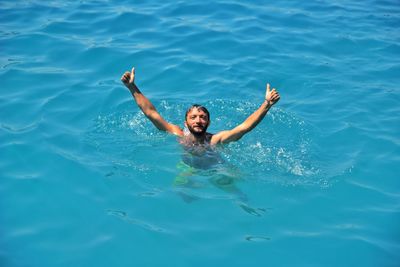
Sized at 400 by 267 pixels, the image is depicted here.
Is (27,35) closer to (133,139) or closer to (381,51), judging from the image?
(133,139)

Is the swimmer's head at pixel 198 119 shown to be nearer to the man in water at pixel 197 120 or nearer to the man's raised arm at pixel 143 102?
the man in water at pixel 197 120

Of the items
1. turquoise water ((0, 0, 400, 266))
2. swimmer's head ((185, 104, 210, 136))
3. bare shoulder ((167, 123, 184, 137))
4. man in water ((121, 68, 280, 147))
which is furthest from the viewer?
bare shoulder ((167, 123, 184, 137))

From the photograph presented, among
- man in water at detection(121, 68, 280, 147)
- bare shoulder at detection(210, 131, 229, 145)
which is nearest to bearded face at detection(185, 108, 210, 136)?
man in water at detection(121, 68, 280, 147)

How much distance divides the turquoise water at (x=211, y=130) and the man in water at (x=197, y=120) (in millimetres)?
299

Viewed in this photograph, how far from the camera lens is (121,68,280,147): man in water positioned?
22.2 ft

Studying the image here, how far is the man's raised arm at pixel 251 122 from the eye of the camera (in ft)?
21.8

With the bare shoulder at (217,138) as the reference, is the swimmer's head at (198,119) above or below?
above

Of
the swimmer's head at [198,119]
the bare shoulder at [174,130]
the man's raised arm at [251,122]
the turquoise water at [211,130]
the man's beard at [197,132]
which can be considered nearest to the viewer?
the turquoise water at [211,130]

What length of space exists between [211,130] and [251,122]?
1672mm

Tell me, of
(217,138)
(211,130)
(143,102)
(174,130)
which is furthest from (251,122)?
(211,130)

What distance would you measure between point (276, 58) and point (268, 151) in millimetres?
3407

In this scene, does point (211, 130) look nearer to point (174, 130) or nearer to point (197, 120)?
point (174, 130)

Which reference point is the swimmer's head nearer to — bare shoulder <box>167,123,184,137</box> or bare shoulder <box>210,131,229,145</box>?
bare shoulder <box>210,131,229,145</box>

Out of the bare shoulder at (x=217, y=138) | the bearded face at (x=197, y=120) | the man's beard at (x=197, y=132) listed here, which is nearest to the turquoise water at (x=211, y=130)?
the bare shoulder at (x=217, y=138)
